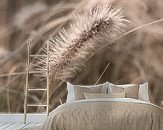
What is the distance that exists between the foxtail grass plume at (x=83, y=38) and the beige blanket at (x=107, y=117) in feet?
6.60

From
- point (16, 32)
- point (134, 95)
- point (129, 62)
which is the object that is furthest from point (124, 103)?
point (16, 32)

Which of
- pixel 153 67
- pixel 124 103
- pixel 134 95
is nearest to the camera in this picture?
pixel 124 103

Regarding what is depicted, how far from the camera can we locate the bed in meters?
3.79

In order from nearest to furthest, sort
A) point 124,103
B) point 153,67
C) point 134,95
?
point 124,103 < point 134,95 < point 153,67

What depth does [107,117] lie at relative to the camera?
381 cm

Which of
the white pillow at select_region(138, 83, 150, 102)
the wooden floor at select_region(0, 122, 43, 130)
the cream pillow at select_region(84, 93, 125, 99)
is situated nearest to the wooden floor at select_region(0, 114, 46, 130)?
the wooden floor at select_region(0, 122, 43, 130)

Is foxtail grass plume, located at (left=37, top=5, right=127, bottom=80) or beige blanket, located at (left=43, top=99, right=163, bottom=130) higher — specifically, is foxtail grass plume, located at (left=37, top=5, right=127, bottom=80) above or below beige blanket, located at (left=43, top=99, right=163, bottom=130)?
above

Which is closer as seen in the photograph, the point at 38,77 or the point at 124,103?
the point at 124,103

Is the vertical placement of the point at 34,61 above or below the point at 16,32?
below

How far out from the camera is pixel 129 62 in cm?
584

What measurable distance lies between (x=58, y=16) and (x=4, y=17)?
1.04 m

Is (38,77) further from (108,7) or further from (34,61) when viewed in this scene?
(108,7)

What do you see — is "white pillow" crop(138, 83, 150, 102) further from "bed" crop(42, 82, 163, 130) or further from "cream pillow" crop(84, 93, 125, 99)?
"bed" crop(42, 82, 163, 130)

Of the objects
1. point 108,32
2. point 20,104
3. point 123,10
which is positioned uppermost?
point 123,10
